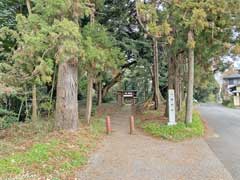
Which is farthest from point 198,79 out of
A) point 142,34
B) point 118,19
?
point 118,19

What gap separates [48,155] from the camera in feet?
25.6

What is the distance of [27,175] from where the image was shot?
639 cm

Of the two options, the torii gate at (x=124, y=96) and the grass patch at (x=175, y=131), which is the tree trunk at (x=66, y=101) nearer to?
the grass patch at (x=175, y=131)

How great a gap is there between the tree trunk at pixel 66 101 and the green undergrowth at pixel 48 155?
619 mm

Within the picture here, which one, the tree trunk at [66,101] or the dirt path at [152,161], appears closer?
the dirt path at [152,161]

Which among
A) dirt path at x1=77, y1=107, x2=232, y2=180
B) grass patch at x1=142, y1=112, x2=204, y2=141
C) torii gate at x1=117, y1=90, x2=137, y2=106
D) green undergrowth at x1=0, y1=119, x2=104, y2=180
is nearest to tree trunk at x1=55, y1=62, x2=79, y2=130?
Result: green undergrowth at x1=0, y1=119, x2=104, y2=180

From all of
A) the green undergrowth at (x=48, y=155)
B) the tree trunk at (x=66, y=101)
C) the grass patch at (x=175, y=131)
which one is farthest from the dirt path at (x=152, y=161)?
the tree trunk at (x=66, y=101)

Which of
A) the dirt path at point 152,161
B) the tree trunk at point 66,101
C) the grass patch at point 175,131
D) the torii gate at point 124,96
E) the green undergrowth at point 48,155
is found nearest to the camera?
the green undergrowth at point 48,155

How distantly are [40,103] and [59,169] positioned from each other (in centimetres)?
856

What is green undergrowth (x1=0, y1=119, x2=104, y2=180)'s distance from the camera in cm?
669

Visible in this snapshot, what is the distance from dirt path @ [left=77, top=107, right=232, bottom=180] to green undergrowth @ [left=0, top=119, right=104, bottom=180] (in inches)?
14.9

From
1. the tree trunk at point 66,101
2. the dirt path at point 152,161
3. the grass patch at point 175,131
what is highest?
the tree trunk at point 66,101

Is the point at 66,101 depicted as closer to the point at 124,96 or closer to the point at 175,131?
the point at 175,131

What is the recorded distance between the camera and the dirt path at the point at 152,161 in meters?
7.33
